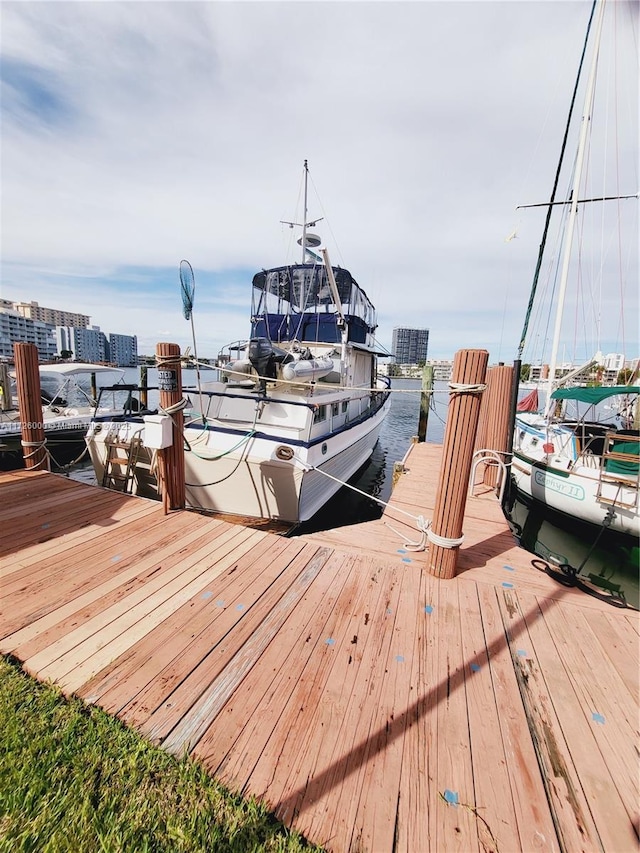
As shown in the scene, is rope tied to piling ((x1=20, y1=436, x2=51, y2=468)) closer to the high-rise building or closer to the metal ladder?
the metal ladder

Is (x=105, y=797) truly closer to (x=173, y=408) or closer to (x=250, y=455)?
(x=173, y=408)

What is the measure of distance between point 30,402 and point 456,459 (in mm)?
6007

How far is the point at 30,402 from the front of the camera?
517 centimetres

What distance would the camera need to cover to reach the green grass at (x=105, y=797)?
4.26 ft

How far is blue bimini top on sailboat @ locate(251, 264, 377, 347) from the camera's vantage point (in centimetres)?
963

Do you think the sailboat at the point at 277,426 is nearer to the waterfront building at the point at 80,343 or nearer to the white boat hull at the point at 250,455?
the white boat hull at the point at 250,455

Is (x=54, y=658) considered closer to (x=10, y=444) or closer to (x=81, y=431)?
(x=10, y=444)

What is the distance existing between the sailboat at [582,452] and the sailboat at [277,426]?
4.53 meters

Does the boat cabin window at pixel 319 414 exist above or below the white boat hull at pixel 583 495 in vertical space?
above

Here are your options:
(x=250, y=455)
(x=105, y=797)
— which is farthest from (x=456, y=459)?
(x=250, y=455)

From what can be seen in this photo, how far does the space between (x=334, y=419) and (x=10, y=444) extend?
29.2 ft

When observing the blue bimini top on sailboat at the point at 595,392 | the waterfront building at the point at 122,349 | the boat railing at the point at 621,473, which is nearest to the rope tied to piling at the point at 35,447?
the boat railing at the point at 621,473

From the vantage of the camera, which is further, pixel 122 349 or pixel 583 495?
pixel 122 349

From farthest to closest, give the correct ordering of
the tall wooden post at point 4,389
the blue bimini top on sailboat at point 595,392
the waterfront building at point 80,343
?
the waterfront building at point 80,343 → the tall wooden post at point 4,389 → the blue bimini top on sailboat at point 595,392
